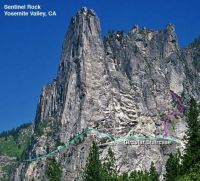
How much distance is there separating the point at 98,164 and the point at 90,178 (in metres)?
5.42

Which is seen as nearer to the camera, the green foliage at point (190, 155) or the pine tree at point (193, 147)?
the green foliage at point (190, 155)

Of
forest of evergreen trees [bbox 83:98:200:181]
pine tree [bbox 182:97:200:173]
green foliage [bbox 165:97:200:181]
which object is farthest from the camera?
forest of evergreen trees [bbox 83:98:200:181]

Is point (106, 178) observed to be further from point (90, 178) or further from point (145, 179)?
point (145, 179)

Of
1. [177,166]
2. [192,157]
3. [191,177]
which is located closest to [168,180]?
[177,166]

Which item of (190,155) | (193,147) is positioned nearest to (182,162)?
(193,147)

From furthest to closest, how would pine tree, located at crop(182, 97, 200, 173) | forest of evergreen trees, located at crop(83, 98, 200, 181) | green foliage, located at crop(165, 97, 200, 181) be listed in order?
→ 1. forest of evergreen trees, located at crop(83, 98, 200, 181)
2. pine tree, located at crop(182, 97, 200, 173)
3. green foliage, located at crop(165, 97, 200, 181)

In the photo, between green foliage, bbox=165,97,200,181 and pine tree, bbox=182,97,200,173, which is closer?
Result: green foliage, bbox=165,97,200,181

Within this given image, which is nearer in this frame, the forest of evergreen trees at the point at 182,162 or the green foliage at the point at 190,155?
the green foliage at the point at 190,155

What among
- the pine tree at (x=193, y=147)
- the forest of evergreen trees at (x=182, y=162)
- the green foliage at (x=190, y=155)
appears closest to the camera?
the green foliage at (x=190, y=155)

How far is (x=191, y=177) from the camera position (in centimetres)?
7912

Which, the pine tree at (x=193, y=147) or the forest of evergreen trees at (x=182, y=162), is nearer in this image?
the pine tree at (x=193, y=147)

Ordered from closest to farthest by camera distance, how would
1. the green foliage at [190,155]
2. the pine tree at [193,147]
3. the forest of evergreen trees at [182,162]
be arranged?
the green foliage at [190,155] < the pine tree at [193,147] < the forest of evergreen trees at [182,162]

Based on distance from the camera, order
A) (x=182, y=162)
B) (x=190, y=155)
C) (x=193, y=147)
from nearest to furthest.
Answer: (x=190, y=155) < (x=193, y=147) < (x=182, y=162)

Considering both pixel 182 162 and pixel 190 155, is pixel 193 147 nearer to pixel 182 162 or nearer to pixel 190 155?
pixel 190 155
